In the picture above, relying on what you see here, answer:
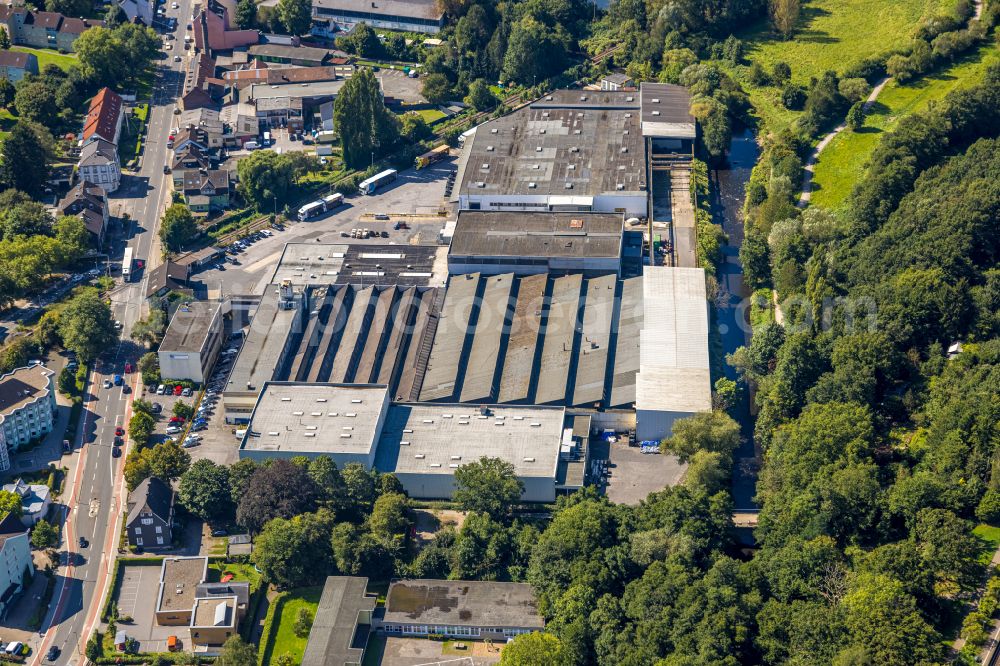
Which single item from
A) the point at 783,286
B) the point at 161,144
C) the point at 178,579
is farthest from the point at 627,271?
the point at 161,144

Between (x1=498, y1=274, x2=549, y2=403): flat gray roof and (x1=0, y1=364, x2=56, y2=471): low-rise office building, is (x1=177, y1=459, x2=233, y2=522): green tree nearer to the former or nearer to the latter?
(x1=0, y1=364, x2=56, y2=471): low-rise office building

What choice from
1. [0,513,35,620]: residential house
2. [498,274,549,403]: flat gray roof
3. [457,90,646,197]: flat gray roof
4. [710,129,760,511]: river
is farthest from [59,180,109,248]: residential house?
[710,129,760,511]: river

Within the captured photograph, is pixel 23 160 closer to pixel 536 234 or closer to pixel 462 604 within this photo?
pixel 536 234

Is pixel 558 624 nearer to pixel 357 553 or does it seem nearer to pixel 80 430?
pixel 357 553

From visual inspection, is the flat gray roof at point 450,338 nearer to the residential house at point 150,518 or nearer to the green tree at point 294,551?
the green tree at point 294,551

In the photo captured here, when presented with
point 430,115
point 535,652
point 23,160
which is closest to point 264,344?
point 23,160

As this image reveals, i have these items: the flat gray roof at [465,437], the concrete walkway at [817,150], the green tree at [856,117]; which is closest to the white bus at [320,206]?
the flat gray roof at [465,437]
